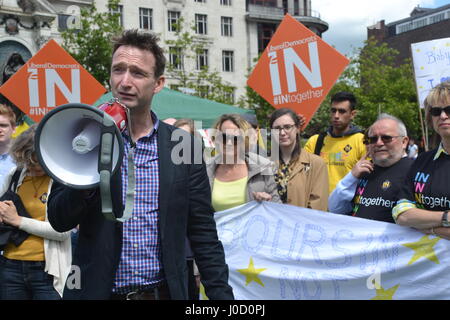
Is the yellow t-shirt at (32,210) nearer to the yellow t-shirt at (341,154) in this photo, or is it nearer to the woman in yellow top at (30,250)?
the woman in yellow top at (30,250)

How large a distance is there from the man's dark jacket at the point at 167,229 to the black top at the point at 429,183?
1435 millimetres

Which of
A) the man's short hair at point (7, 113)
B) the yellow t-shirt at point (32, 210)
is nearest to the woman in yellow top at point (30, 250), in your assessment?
the yellow t-shirt at point (32, 210)

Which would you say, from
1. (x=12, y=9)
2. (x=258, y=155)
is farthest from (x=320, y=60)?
(x=12, y=9)

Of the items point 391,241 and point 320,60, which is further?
point 320,60

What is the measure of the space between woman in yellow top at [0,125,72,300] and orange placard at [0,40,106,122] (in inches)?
112

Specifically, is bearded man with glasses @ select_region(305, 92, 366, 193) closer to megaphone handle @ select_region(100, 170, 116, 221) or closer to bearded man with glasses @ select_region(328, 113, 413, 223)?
bearded man with glasses @ select_region(328, 113, 413, 223)

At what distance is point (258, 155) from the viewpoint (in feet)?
14.4

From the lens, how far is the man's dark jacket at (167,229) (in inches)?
72.5

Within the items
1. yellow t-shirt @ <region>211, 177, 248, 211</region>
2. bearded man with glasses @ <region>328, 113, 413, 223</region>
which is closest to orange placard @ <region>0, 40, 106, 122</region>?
yellow t-shirt @ <region>211, 177, 248, 211</region>

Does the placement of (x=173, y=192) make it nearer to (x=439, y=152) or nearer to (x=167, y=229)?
(x=167, y=229)

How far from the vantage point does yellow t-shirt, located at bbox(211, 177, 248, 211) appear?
429 cm

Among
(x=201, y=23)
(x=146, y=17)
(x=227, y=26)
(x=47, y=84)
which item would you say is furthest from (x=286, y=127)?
(x=227, y=26)

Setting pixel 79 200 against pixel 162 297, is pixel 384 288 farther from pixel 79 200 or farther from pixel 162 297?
pixel 79 200
